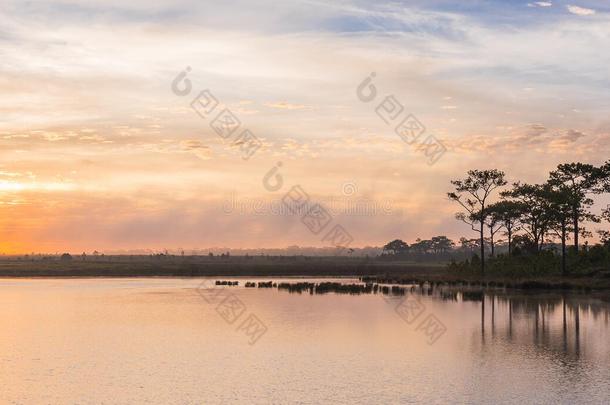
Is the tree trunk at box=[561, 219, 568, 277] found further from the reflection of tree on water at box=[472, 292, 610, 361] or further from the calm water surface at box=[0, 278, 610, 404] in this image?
the calm water surface at box=[0, 278, 610, 404]

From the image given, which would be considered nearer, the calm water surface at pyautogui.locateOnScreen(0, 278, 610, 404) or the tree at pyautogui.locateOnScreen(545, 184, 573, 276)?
the calm water surface at pyautogui.locateOnScreen(0, 278, 610, 404)


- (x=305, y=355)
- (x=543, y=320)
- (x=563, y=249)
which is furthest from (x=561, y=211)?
(x=305, y=355)

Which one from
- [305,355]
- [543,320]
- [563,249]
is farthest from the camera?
[563,249]

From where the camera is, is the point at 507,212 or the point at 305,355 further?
the point at 507,212

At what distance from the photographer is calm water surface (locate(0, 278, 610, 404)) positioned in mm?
21719

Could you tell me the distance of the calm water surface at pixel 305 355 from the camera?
21719mm

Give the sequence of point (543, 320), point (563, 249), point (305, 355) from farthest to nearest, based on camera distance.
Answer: point (563, 249)
point (543, 320)
point (305, 355)

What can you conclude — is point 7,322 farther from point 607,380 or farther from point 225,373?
point 607,380

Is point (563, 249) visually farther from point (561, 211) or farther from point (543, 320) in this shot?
point (543, 320)

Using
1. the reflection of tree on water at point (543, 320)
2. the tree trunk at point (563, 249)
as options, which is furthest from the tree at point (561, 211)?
the reflection of tree on water at point (543, 320)

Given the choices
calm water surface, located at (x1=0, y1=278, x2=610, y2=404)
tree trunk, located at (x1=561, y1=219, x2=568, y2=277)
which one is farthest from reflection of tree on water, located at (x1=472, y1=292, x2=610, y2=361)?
tree trunk, located at (x1=561, y1=219, x2=568, y2=277)

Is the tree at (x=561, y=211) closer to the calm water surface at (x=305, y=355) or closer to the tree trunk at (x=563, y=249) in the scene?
the tree trunk at (x=563, y=249)

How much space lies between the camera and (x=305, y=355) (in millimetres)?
28984

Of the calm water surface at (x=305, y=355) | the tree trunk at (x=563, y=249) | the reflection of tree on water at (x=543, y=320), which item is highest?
the tree trunk at (x=563, y=249)
